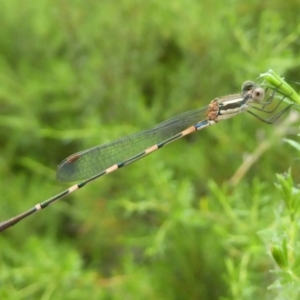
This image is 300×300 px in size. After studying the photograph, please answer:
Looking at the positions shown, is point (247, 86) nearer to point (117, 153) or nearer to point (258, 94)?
point (258, 94)

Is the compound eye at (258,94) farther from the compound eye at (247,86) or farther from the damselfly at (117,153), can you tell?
the damselfly at (117,153)

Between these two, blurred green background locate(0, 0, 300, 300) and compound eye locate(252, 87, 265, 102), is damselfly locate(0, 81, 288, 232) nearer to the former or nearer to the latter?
blurred green background locate(0, 0, 300, 300)

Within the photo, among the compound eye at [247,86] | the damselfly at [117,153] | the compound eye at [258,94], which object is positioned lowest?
the compound eye at [258,94]

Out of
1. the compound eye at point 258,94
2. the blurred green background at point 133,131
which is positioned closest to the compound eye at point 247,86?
the compound eye at point 258,94

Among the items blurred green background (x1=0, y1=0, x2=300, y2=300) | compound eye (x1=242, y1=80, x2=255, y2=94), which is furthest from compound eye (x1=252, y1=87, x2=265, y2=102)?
blurred green background (x1=0, y1=0, x2=300, y2=300)

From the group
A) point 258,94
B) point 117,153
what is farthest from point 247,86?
point 117,153

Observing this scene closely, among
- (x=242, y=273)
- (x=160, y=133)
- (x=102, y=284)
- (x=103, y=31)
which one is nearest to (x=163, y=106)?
(x=103, y=31)
